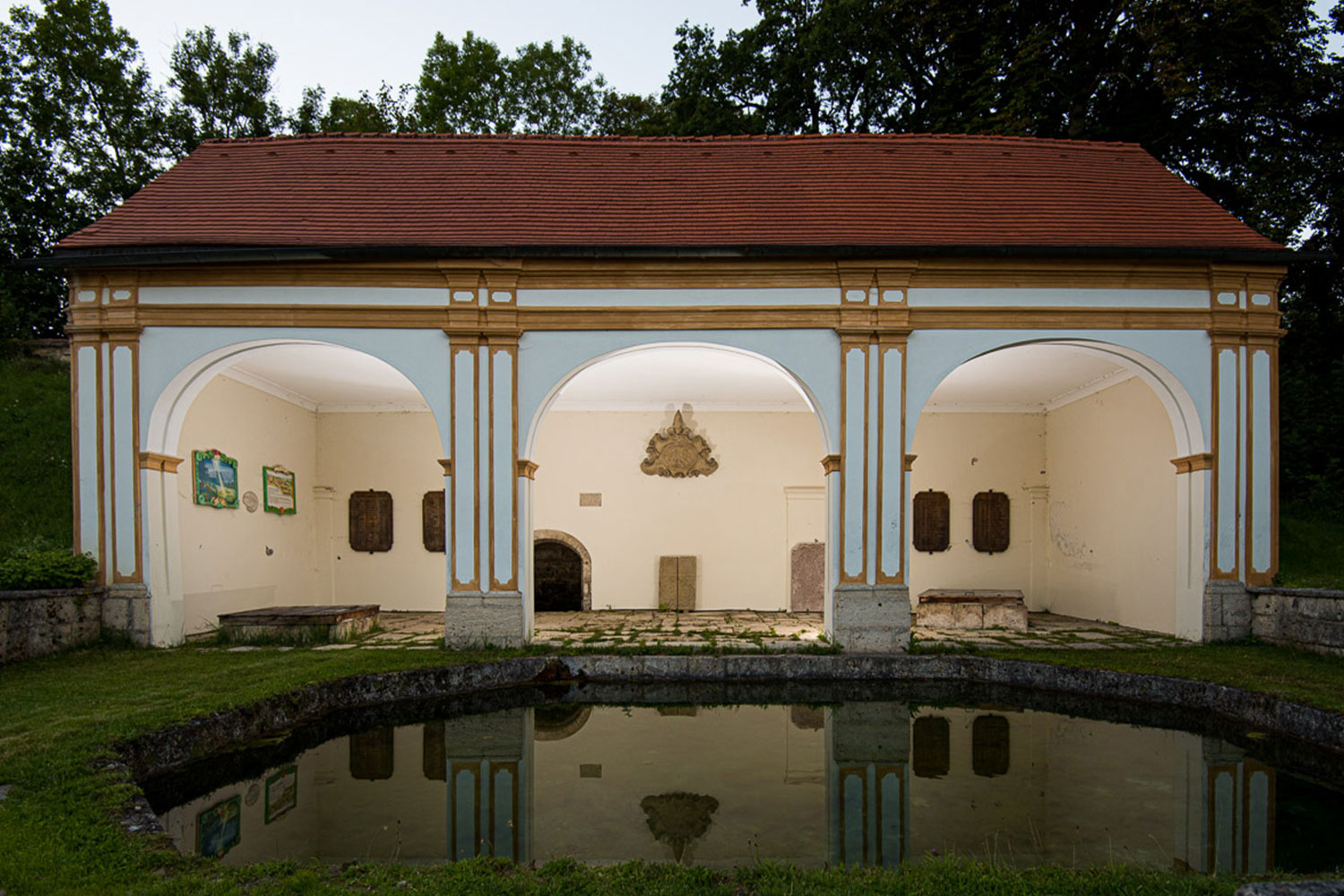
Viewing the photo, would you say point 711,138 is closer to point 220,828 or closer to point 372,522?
point 372,522

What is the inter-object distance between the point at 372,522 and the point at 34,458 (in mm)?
5029

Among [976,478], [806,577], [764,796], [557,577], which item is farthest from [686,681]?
[976,478]

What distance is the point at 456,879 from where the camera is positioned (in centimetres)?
340

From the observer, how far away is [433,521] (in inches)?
538

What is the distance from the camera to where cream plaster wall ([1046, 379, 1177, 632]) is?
417 inches

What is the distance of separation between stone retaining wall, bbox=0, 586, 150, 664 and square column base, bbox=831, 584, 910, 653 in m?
7.93

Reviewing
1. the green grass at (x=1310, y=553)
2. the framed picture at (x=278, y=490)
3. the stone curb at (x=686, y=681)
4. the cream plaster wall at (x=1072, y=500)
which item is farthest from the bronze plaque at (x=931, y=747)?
the framed picture at (x=278, y=490)

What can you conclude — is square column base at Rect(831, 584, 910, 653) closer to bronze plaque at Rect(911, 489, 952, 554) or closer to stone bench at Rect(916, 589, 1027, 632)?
stone bench at Rect(916, 589, 1027, 632)

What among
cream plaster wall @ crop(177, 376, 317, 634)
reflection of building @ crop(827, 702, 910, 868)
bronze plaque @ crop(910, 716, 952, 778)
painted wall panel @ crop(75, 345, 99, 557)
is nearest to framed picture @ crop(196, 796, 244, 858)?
reflection of building @ crop(827, 702, 910, 868)

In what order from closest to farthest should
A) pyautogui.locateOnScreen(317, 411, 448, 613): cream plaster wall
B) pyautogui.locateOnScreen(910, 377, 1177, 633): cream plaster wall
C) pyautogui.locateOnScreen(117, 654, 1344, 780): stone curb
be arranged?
1. pyautogui.locateOnScreen(117, 654, 1344, 780): stone curb
2. pyautogui.locateOnScreen(910, 377, 1177, 633): cream plaster wall
3. pyautogui.locateOnScreen(317, 411, 448, 613): cream plaster wall

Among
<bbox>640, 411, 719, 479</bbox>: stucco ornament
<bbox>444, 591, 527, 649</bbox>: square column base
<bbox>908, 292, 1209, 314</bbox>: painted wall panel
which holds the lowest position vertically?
<bbox>444, 591, 527, 649</bbox>: square column base

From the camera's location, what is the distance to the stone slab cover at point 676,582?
13.5 metres

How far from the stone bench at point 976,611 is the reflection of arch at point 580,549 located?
17.8ft

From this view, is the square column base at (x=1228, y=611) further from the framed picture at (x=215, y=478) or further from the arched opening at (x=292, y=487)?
the framed picture at (x=215, y=478)
